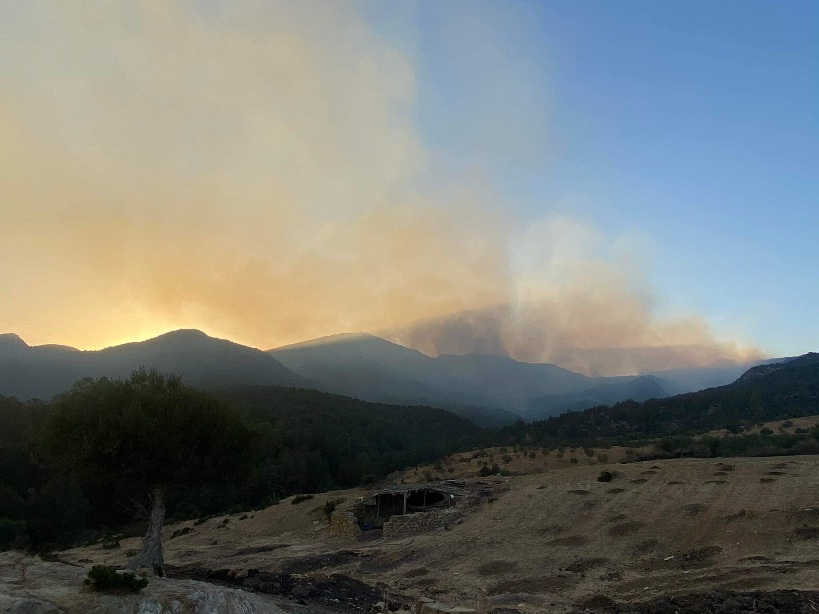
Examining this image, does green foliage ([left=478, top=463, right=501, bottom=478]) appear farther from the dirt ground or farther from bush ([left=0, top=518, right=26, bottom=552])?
bush ([left=0, top=518, right=26, bottom=552])

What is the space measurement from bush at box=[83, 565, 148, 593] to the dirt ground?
9.36m

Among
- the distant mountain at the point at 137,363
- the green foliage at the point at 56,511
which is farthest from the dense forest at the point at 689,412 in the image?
the distant mountain at the point at 137,363

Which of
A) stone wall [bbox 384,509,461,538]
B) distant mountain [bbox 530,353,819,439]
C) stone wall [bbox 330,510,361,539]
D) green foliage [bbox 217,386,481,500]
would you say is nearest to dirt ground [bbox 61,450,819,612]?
stone wall [bbox 330,510,361,539]

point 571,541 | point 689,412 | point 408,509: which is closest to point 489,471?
point 408,509

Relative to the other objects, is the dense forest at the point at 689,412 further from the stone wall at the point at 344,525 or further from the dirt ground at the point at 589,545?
the stone wall at the point at 344,525

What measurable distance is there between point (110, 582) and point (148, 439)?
11.1m

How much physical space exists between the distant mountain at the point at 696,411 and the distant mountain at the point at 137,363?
301ft

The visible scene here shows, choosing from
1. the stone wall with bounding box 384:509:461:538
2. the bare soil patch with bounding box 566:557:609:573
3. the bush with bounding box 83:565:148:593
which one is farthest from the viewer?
the stone wall with bounding box 384:509:461:538

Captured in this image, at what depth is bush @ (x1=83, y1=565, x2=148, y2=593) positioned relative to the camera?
10.1 meters

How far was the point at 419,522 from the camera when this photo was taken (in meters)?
30.7

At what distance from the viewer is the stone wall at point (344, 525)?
31891 millimetres

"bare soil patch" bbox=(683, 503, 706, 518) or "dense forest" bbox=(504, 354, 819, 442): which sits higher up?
"dense forest" bbox=(504, 354, 819, 442)

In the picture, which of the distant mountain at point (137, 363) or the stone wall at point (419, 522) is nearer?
the stone wall at point (419, 522)

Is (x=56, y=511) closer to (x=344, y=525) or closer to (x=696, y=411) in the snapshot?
(x=344, y=525)
